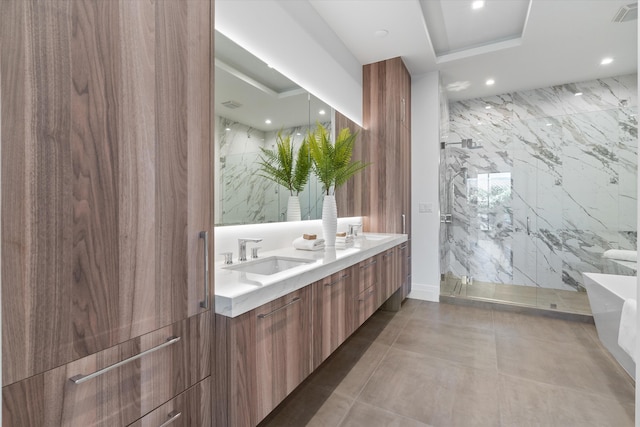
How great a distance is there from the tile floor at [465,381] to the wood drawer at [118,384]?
88 cm

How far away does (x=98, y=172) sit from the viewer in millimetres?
775

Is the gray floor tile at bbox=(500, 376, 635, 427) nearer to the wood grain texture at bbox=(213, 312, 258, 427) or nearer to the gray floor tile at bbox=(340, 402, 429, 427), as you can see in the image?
the gray floor tile at bbox=(340, 402, 429, 427)

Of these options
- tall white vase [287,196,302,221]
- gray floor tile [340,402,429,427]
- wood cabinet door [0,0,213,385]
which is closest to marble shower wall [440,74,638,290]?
tall white vase [287,196,302,221]

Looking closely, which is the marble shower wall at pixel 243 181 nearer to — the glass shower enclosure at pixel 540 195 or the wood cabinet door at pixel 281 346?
the wood cabinet door at pixel 281 346

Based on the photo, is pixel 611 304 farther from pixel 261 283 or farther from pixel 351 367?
pixel 261 283

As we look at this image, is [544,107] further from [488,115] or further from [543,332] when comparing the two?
[543,332]

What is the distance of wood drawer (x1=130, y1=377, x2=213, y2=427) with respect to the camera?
903 millimetres

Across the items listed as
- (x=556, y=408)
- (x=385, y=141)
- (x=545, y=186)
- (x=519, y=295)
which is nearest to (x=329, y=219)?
(x=385, y=141)

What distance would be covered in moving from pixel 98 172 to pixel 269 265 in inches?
47.9

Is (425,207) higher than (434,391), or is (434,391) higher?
(425,207)

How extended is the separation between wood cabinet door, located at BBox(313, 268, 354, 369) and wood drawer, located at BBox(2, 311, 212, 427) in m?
0.63

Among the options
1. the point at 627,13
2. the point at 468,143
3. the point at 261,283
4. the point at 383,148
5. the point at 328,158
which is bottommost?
the point at 261,283

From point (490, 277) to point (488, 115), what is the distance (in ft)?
8.12

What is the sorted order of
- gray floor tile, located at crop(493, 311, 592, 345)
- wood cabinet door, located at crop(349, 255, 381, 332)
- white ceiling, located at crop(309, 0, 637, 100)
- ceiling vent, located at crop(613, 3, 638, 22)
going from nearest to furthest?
1. wood cabinet door, located at crop(349, 255, 381, 332)
2. ceiling vent, located at crop(613, 3, 638, 22)
3. white ceiling, located at crop(309, 0, 637, 100)
4. gray floor tile, located at crop(493, 311, 592, 345)
